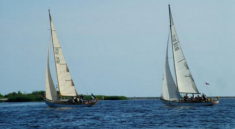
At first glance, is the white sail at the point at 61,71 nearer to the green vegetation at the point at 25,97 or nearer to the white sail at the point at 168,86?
the white sail at the point at 168,86

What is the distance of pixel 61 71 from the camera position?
9206cm

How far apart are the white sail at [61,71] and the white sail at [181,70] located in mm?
17694

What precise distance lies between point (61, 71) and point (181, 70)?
1901 centimetres

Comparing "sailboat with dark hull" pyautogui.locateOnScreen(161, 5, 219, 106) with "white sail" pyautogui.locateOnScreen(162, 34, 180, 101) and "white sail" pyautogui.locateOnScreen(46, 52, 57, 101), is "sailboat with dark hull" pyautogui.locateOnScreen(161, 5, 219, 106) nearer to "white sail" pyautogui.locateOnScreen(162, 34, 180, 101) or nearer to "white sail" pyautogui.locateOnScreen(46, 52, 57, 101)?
"white sail" pyautogui.locateOnScreen(162, 34, 180, 101)

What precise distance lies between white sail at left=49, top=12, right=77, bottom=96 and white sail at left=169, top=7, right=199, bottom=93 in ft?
A: 58.1

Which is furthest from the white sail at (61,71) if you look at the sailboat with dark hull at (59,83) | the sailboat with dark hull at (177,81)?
the sailboat with dark hull at (177,81)

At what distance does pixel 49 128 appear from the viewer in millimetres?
54812

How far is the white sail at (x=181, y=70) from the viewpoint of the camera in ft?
291

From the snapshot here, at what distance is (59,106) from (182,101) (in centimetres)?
1929

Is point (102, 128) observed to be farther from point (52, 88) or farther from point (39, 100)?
point (39, 100)

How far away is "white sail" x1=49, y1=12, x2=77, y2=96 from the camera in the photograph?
9075cm

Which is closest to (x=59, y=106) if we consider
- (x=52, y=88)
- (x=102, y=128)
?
(x=52, y=88)

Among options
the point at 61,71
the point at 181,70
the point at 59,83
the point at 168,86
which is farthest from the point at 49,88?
the point at 181,70

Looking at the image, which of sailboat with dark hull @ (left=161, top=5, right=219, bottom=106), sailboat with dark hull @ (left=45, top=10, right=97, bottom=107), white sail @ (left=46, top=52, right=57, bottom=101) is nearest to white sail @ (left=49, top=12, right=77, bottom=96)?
sailboat with dark hull @ (left=45, top=10, right=97, bottom=107)
